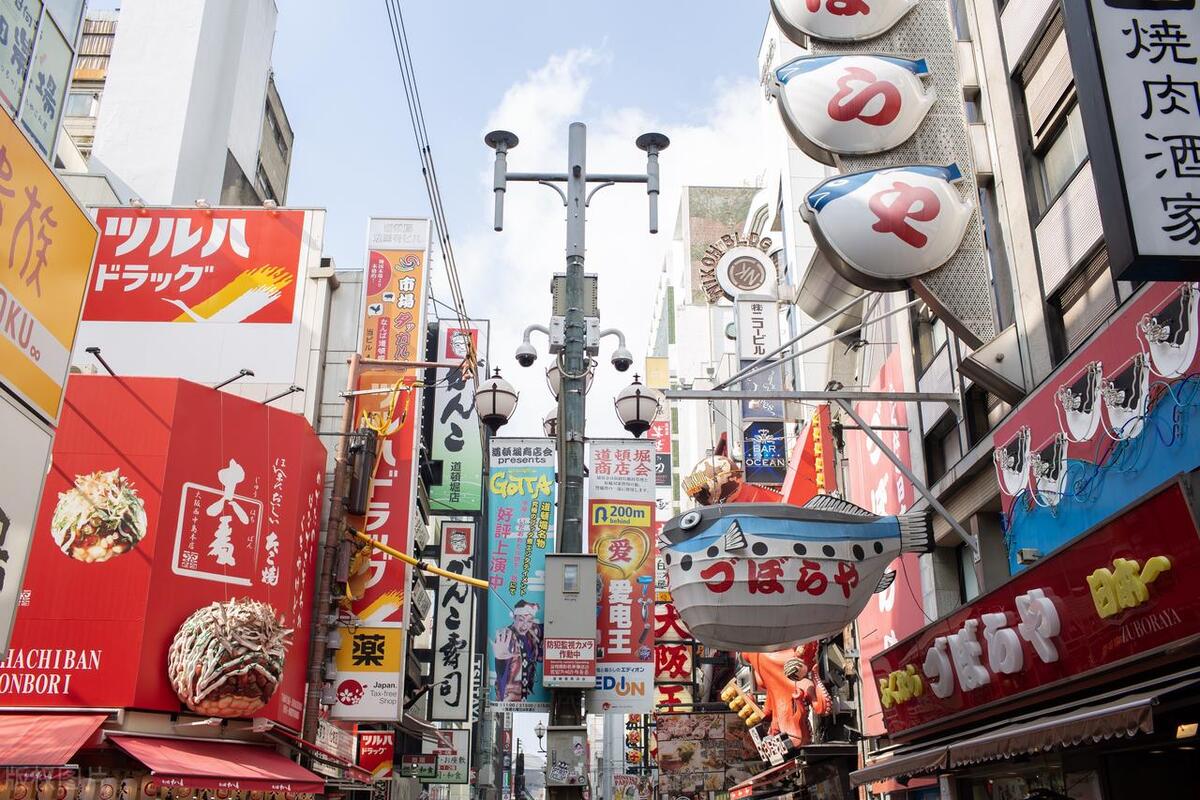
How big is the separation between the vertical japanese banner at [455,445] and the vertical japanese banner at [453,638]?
19.6 feet

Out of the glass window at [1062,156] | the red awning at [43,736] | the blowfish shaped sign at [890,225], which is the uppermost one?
the glass window at [1062,156]

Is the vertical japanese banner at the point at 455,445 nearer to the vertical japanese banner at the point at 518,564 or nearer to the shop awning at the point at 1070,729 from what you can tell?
the vertical japanese banner at the point at 518,564

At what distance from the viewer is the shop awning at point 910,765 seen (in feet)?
34.6

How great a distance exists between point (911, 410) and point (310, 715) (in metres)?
12.1

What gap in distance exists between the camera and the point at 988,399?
13.9 metres

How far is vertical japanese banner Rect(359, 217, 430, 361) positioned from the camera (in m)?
22.3

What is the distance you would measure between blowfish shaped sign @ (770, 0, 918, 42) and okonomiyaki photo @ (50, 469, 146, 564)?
41.6 ft

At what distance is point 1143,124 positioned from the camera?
6.44m

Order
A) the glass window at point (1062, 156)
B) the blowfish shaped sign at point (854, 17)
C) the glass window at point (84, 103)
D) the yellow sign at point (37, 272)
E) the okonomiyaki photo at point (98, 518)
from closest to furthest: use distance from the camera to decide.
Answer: the yellow sign at point (37, 272)
the glass window at point (1062, 156)
the blowfish shaped sign at point (854, 17)
the okonomiyaki photo at point (98, 518)
the glass window at point (84, 103)

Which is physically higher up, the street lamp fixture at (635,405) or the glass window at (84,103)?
the glass window at (84,103)

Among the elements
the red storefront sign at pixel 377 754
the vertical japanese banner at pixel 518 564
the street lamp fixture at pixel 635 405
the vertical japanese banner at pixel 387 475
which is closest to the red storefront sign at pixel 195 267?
the vertical japanese banner at pixel 387 475

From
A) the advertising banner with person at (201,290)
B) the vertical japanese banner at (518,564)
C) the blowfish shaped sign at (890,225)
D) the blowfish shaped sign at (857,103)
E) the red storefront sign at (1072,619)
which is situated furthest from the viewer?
the advertising banner with person at (201,290)

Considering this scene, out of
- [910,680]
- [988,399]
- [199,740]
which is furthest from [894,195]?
[199,740]

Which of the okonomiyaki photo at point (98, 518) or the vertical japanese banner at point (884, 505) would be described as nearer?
the okonomiyaki photo at point (98, 518)
